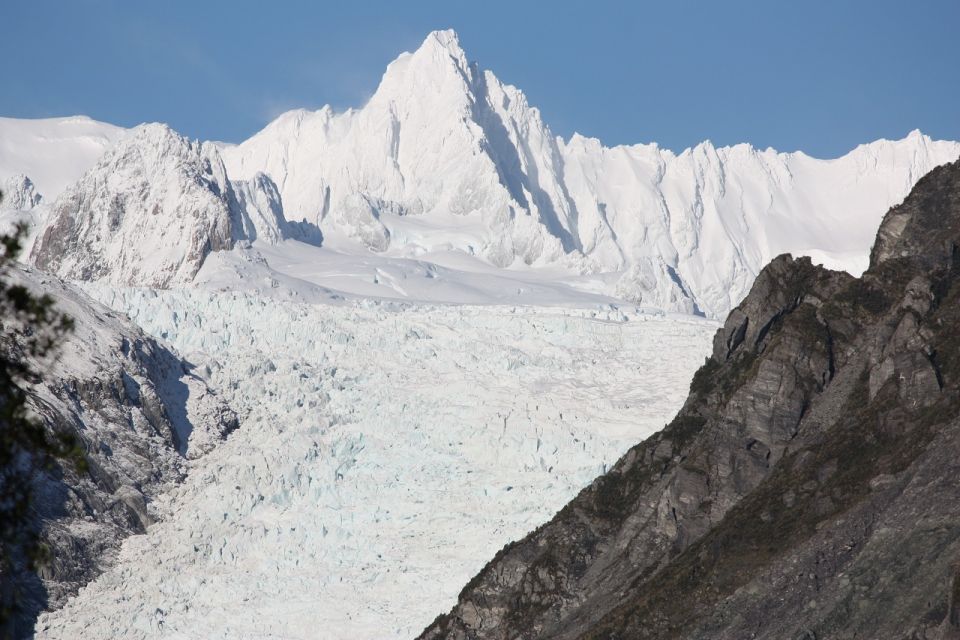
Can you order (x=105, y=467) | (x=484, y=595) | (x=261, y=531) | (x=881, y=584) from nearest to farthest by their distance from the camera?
(x=881, y=584)
(x=484, y=595)
(x=261, y=531)
(x=105, y=467)

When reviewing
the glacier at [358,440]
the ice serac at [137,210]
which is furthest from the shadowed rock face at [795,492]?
the ice serac at [137,210]

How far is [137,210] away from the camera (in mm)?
186625

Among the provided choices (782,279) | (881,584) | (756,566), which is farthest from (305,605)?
(881,584)

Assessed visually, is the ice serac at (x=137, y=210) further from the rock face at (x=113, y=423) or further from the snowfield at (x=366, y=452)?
the rock face at (x=113, y=423)

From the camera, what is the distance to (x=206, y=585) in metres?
108

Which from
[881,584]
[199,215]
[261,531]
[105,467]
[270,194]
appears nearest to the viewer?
[881,584]

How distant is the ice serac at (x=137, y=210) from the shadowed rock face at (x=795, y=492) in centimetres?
10213

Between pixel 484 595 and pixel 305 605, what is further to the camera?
pixel 305 605

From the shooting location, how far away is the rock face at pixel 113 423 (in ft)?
384

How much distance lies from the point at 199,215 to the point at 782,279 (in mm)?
107870

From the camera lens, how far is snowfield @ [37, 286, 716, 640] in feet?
349

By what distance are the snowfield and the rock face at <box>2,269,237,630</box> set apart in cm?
222

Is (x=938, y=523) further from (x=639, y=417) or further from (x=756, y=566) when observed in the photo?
(x=639, y=417)

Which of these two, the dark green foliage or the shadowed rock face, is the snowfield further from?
the dark green foliage
